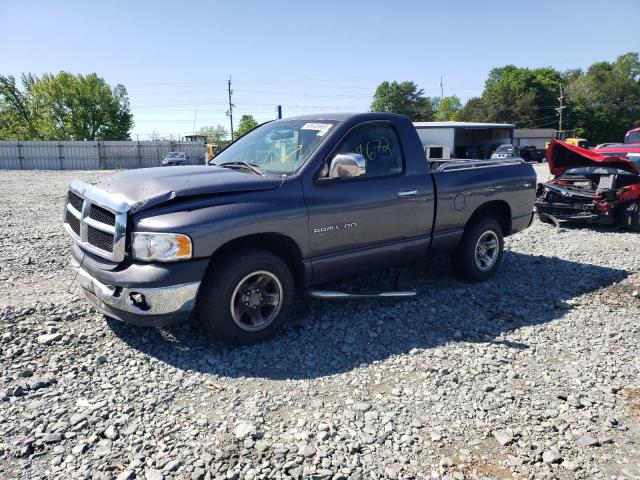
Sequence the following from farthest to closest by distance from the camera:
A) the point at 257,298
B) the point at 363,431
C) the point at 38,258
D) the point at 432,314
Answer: the point at 38,258
the point at 432,314
the point at 257,298
the point at 363,431

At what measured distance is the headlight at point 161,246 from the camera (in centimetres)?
356

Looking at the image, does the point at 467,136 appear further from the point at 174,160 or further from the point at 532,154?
the point at 174,160

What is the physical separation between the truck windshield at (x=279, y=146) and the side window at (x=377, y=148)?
Result: 0.28 m

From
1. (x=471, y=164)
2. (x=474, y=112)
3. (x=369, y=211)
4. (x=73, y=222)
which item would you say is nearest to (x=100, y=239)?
(x=73, y=222)

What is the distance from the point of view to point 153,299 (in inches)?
141

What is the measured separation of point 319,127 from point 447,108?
120 m

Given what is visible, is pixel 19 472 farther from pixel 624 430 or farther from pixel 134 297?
pixel 624 430

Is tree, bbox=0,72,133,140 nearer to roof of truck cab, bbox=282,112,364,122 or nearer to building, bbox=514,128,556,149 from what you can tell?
building, bbox=514,128,556,149

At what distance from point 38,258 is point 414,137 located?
5.24 m

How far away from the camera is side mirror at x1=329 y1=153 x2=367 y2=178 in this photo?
4227 mm

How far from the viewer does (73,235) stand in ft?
14.4

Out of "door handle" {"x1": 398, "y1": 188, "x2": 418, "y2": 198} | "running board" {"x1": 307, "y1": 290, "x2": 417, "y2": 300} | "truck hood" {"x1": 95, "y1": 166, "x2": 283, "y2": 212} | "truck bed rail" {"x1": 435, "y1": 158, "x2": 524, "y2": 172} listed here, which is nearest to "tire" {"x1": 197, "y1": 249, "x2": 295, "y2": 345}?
"running board" {"x1": 307, "y1": 290, "x2": 417, "y2": 300}

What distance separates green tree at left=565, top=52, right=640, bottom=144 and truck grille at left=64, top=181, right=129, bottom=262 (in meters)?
88.7

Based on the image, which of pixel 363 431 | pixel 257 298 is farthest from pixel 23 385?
pixel 363 431
